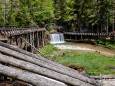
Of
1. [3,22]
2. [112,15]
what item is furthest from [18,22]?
[112,15]

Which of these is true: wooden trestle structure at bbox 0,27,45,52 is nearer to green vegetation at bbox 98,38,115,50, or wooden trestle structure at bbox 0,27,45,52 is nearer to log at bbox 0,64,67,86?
green vegetation at bbox 98,38,115,50

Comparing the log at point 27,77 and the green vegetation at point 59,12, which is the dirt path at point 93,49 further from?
the log at point 27,77

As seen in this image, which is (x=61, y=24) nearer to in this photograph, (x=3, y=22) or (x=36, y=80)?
(x=3, y=22)

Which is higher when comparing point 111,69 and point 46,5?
point 46,5

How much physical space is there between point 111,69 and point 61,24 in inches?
1637

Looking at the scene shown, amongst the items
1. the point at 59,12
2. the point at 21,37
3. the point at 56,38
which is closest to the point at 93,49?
the point at 56,38

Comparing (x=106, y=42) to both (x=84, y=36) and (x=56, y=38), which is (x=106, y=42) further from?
(x=56, y=38)

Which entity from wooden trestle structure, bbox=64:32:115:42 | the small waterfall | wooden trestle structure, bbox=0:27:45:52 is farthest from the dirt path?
the small waterfall

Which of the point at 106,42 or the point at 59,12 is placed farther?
the point at 59,12

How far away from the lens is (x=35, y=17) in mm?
47781

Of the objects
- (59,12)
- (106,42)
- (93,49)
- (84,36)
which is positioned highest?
(59,12)

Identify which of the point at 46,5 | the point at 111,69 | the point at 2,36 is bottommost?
the point at 111,69

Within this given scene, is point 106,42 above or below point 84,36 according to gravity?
below

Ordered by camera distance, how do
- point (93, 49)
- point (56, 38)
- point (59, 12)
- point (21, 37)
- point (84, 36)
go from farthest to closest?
point (59, 12), point (84, 36), point (56, 38), point (93, 49), point (21, 37)
